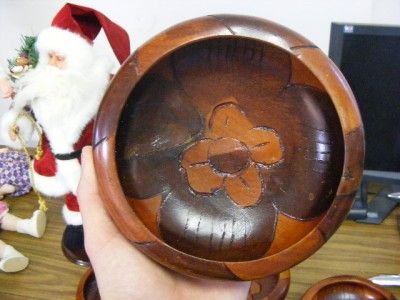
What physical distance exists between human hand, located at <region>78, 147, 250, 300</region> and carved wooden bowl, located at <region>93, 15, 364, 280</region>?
0.16ft

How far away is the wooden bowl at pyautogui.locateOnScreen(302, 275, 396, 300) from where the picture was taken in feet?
1.92

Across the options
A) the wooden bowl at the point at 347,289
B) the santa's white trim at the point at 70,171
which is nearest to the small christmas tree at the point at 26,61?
the santa's white trim at the point at 70,171

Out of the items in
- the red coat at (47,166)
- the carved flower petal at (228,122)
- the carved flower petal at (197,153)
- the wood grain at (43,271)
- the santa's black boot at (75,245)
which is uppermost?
the carved flower petal at (228,122)

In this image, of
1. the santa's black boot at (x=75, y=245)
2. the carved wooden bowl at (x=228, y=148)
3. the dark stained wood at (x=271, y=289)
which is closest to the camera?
the carved wooden bowl at (x=228, y=148)

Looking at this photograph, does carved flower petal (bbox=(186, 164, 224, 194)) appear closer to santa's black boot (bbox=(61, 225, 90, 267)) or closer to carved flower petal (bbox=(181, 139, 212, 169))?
carved flower petal (bbox=(181, 139, 212, 169))

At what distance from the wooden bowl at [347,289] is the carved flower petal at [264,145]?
0.22 meters

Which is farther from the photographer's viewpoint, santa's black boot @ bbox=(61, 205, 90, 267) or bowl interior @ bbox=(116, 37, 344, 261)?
santa's black boot @ bbox=(61, 205, 90, 267)

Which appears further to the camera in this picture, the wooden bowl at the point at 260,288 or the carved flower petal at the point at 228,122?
the wooden bowl at the point at 260,288

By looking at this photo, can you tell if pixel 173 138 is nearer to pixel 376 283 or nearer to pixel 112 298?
pixel 112 298

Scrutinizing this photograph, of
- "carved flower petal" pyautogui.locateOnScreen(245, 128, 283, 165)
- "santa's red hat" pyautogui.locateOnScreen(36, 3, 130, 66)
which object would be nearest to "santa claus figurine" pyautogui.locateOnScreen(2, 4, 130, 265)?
"santa's red hat" pyautogui.locateOnScreen(36, 3, 130, 66)

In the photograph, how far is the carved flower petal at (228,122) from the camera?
1.54 ft

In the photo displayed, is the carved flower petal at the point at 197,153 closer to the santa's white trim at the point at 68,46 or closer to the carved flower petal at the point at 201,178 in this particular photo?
the carved flower petal at the point at 201,178

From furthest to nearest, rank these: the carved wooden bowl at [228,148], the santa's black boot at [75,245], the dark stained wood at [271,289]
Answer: the santa's black boot at [75,245], the dark stained wood at [271,289], the carved wooden bowl at [228,148]

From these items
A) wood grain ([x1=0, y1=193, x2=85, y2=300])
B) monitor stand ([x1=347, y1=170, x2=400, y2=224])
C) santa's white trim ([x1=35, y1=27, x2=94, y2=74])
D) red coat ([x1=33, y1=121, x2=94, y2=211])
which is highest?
santa's white trim ([x1=35, y1=27, x2=94, y2=74])
